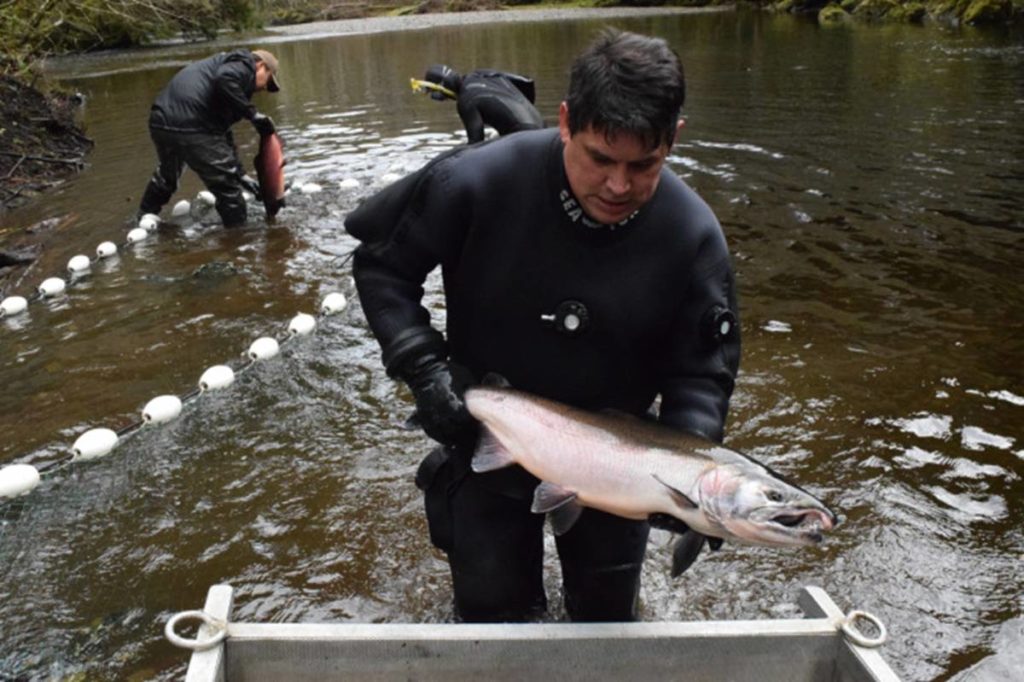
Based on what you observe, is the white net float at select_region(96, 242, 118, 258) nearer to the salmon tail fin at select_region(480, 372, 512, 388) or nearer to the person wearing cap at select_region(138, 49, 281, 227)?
the person wearing cap at select_region(138, 49, 281, 227)

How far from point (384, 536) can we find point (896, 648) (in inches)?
107

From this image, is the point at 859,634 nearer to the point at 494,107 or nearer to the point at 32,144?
the point at 494,107

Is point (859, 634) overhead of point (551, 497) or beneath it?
beneath

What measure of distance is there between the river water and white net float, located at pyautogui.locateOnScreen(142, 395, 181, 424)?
11 cm

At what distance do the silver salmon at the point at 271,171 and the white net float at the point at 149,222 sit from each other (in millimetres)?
1448

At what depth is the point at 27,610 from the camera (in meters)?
4.27

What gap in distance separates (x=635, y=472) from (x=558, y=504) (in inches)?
12.0

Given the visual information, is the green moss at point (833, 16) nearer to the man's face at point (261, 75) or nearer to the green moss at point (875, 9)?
the green moss at point (875, 9)

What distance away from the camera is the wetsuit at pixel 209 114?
1030 centimetres

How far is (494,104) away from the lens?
8.87m

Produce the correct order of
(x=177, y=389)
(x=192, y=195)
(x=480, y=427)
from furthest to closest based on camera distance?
(x=192, y=195) → (x=177, y=389) → (x=480, y=427)

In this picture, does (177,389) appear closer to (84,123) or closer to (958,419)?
(958,419)

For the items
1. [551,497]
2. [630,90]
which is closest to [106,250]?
[551,497]

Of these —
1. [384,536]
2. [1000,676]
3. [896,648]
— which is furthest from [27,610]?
[1000,676]
